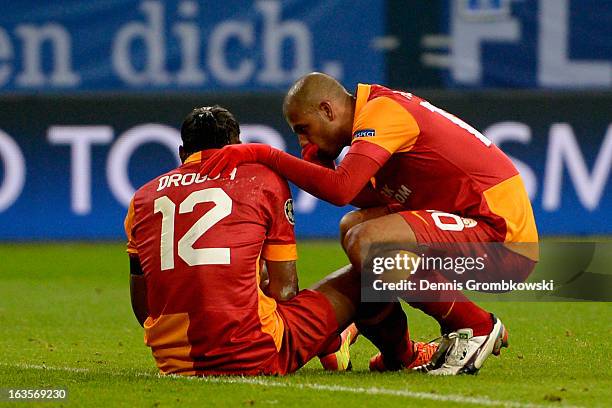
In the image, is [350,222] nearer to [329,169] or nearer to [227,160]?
[329,169]

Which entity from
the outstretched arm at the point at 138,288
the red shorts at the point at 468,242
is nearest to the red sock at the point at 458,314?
the red shorts at the point at 468,242

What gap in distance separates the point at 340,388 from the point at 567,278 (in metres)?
4.12

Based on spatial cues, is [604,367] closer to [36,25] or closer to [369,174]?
[369,174]

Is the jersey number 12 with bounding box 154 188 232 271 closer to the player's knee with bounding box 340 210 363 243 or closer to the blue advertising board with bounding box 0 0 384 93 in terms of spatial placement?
the player's knee with bounding box 340 210 363 243

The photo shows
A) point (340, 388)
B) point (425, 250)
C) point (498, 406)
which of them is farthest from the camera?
point (425, 250)

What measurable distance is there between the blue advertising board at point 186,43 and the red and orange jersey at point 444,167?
7.06 m

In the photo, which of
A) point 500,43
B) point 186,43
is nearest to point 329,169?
point 186,43

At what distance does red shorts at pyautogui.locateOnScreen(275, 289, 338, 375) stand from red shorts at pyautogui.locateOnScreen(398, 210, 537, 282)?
51 centimetres

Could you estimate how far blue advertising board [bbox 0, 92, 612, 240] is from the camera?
1269cm

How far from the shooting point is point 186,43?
43.0 feet

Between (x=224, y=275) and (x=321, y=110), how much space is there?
99 centimetres

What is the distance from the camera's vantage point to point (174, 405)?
5.03 m

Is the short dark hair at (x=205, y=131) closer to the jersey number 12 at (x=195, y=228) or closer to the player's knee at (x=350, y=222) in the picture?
the jersey number 12 at (x=195, y=228)

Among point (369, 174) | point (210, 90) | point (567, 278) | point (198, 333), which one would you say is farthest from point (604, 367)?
point (210, 90)
